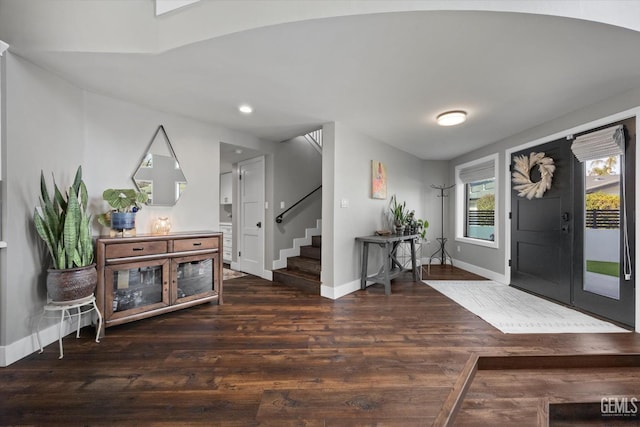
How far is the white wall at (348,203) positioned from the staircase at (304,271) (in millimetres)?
267

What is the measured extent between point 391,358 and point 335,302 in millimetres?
1257

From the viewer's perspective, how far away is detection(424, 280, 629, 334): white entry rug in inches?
94.3

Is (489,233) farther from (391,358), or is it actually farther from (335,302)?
(391,358)

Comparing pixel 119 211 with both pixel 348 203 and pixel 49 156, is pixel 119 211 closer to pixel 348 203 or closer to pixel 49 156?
pixel 49 156

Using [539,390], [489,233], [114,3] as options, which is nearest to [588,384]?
[539,390]

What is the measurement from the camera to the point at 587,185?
2.79 metres

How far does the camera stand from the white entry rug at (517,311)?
2396 mm

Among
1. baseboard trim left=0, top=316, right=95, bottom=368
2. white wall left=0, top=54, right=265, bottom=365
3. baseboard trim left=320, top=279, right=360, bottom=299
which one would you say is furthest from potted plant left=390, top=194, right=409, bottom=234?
baseboard trim left=0, top=316, right=95, bottom=368

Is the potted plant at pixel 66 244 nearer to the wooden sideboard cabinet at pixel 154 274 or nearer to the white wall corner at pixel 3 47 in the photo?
the wooden sideboard cabinet at pixel 154 274

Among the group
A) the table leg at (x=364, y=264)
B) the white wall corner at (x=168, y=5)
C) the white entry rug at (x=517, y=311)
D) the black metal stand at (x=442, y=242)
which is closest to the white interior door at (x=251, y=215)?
the table leg at (x=364, y=264)

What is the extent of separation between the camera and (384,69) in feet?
6.61

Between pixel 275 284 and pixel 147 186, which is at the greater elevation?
pixel 147 186

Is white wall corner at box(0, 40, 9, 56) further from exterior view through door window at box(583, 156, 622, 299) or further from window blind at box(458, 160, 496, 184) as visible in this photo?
window blind at box(458, 160, 496, 184)

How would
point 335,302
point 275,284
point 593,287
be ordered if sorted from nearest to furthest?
point 593,287
point 335,302
point 275,284
